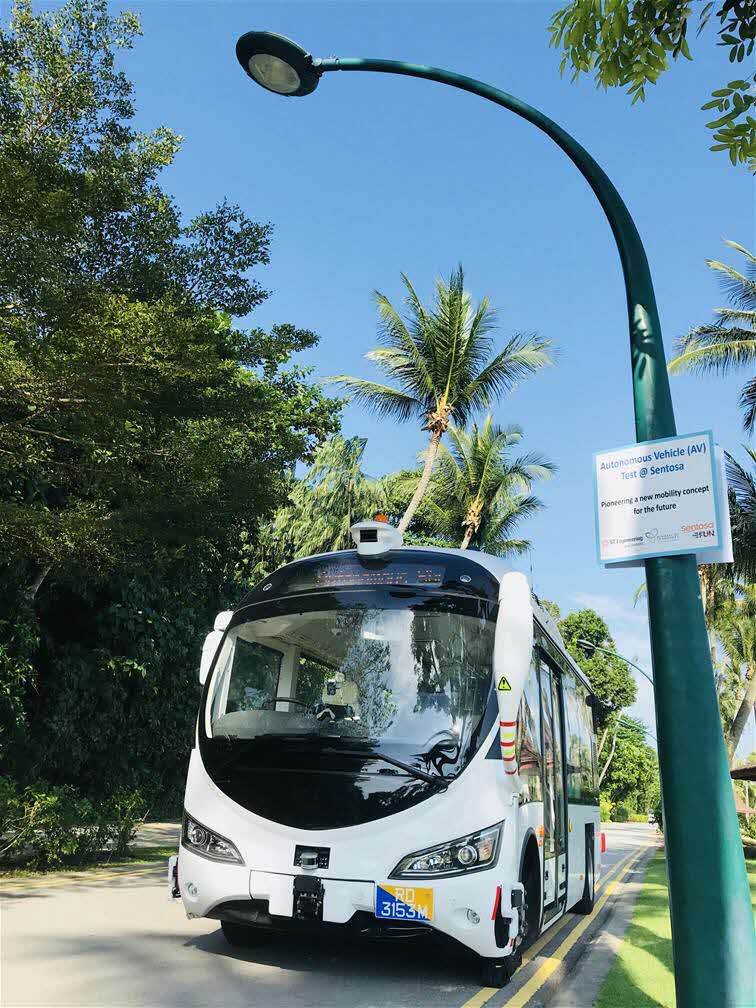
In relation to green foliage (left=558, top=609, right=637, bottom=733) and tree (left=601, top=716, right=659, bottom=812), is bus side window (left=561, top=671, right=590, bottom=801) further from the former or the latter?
tree (left=601, top=716, right=659, bottom=812)

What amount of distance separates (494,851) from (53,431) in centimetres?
970

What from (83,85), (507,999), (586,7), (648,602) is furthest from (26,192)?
(507,999)

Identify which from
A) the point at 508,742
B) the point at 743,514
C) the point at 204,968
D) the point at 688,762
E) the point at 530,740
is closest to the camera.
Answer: the point at 688,762

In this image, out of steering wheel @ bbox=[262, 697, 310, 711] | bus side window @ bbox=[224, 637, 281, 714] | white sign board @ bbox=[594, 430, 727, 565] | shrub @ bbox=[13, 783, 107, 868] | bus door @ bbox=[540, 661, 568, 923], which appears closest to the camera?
white sign board @ bbox=[594, 430, 727, 565]

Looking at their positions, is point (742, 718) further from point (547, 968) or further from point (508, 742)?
point (508, 742)

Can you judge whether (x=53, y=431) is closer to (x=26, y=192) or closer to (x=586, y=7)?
(x=26, y=192)

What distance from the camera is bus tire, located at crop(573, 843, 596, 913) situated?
10.9m

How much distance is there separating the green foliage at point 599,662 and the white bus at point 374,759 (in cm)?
5230

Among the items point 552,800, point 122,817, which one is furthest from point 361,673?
point 122,817

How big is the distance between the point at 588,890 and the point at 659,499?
25.4 ft

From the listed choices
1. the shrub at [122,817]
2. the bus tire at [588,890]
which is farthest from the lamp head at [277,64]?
the shrub at [122,817]

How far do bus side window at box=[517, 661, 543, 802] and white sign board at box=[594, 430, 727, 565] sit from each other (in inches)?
55.1

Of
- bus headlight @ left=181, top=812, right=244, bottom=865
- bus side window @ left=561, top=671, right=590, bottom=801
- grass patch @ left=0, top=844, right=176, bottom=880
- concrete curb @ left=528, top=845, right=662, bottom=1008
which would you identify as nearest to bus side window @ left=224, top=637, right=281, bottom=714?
bus headlight @ left=181, top=812, right=244, bottom=865

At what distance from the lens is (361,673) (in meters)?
6.29
